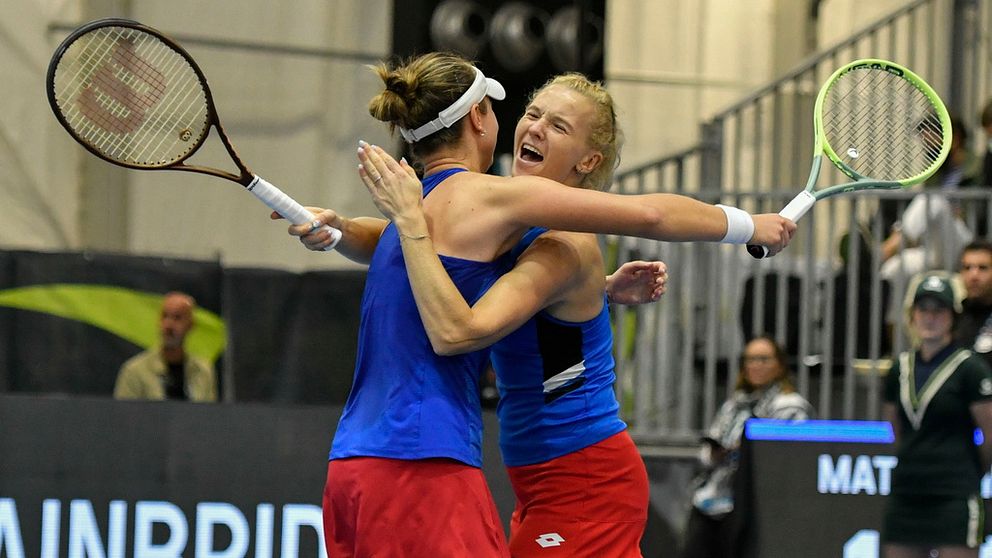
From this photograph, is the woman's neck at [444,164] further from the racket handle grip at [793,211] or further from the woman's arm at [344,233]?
the racket handle grip at [793,211]

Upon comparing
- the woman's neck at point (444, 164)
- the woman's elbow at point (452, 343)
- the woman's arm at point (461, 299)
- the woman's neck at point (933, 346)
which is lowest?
the woman's neck at point (933, 346)

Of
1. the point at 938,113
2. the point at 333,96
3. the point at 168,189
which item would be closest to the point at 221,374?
the point at 168,189

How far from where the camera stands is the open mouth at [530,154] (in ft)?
13.1

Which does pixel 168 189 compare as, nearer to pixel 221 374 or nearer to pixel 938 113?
pixel 221 374

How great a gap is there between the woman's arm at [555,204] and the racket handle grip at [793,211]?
0.28 meters

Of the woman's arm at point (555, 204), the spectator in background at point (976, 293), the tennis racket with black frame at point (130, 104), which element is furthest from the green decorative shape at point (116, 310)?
the woman's arm at point (555, 204)

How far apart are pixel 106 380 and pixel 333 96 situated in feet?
9.51

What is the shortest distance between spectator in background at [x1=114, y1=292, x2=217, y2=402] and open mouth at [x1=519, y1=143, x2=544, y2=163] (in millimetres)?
4520

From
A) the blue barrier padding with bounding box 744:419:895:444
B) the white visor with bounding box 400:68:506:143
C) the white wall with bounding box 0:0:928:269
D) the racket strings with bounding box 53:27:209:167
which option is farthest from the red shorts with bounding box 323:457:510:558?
the white wall with bounding box 0:0:928:269

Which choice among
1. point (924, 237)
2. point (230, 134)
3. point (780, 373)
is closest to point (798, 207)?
point (780, 373)

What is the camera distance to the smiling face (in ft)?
13.0

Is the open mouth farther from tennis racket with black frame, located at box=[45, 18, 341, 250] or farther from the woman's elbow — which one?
the woman's elbow

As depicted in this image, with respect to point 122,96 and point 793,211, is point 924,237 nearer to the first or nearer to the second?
point 793,211

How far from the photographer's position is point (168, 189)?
10086 millimetres
